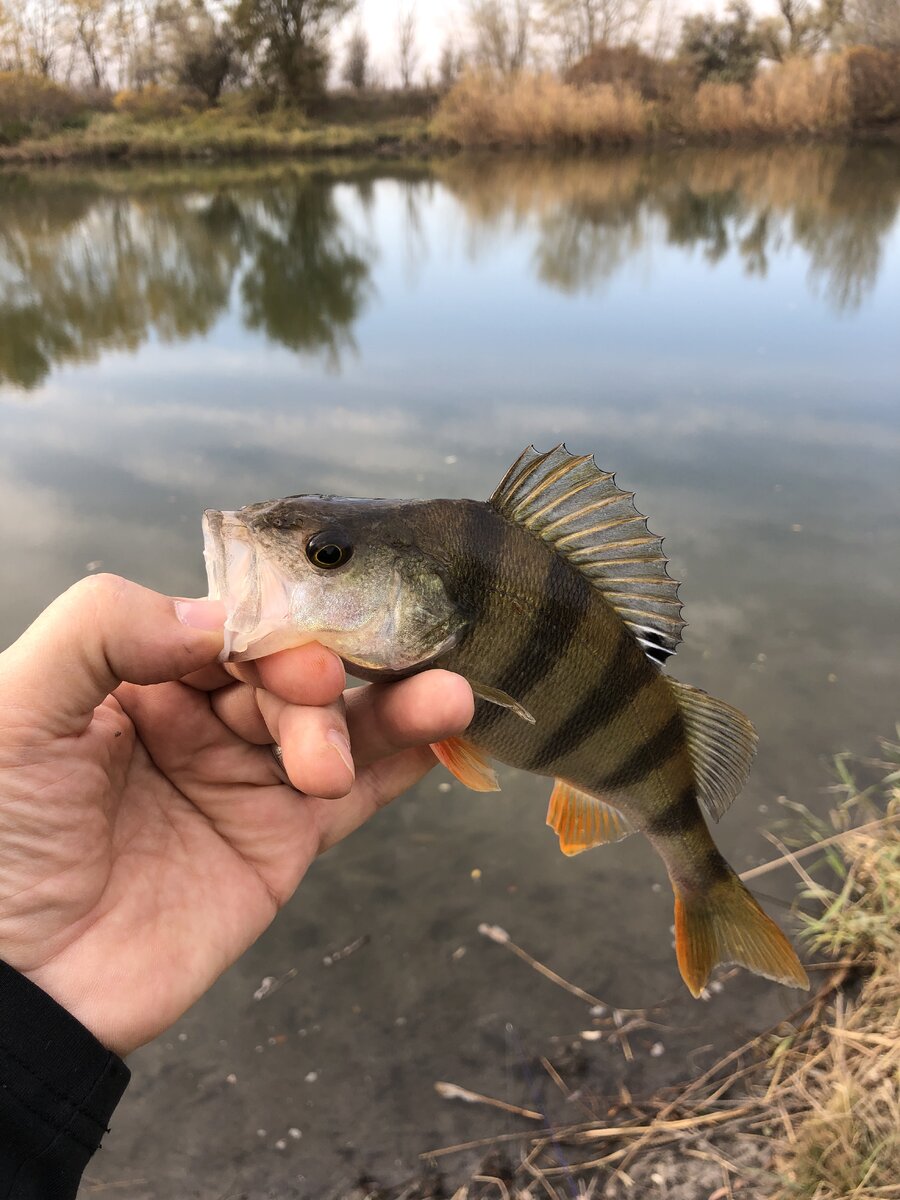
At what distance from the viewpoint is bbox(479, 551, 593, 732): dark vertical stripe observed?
4.86 ft

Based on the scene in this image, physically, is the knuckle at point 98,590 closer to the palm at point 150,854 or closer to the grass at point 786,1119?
the palm at point 150,854

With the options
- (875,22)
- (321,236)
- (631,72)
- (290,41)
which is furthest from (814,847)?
(290,41)

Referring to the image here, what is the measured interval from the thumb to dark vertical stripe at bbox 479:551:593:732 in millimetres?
554

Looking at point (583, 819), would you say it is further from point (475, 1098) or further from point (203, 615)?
point (475, 1098)

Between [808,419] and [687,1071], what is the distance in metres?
5.92

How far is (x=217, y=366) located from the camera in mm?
8867

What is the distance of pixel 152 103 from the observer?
38.2m

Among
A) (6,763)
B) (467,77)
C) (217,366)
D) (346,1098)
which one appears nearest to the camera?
(6,763)

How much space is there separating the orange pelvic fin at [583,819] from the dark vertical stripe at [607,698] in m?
0.32

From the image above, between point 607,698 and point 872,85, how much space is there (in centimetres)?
3657

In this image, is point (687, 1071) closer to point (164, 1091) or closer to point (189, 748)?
point (164, 1091)

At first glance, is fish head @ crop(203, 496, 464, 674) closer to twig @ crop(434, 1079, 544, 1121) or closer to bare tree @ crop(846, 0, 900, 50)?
twig @ crop(434, 1079, 544, 1121)

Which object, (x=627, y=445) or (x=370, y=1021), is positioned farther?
(x=627, y=445)

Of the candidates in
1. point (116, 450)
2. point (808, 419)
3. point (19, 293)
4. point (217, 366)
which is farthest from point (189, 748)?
point (19, 293)
